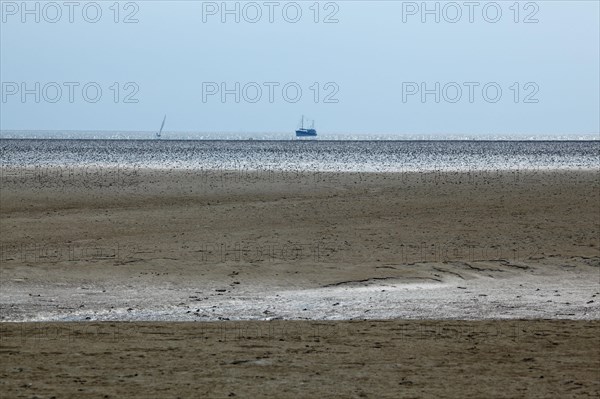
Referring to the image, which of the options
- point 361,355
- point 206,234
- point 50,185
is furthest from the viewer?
point 50,185

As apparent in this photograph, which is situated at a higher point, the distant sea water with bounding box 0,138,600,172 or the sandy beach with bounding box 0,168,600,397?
the distant sea water with bounding box 0,138,600,172

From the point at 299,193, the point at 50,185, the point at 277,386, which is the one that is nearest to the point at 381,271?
the point at 277,386

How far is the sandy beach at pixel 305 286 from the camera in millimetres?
10164

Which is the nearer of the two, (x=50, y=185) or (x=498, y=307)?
(x=498, y=307)

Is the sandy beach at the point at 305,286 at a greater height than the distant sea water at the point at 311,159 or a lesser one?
lesser

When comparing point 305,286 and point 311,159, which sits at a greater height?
point 311,159

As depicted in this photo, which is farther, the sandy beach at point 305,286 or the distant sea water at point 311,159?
the distant sea water at point 311,159

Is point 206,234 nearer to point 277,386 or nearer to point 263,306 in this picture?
point 263,306

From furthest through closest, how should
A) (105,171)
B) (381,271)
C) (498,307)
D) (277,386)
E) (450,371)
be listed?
(105,171)
(381,271)
(498,307)
(450,371)
(277,386)

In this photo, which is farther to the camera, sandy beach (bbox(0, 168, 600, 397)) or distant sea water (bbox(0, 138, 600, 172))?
distant sea water (bbox(0, 138, 600, 172))

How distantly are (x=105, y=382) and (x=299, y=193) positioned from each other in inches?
874

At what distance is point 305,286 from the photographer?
17.2 metres

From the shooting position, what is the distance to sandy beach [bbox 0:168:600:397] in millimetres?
10164

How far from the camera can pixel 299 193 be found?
31688 mm
